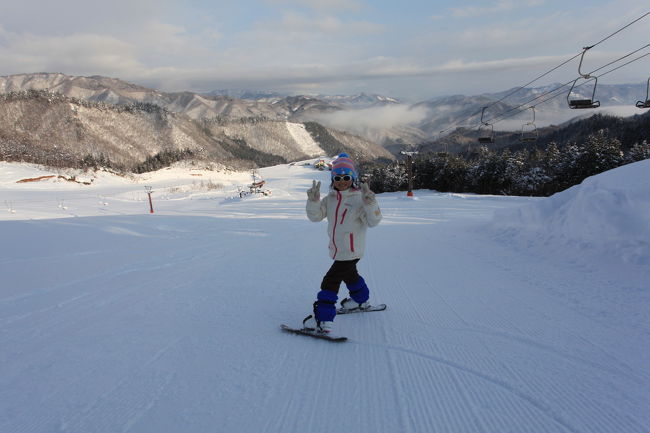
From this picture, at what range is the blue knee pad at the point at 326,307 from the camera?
141 inches

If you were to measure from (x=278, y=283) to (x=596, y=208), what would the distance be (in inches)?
227

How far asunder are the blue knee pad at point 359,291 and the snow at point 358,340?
0.20 meters

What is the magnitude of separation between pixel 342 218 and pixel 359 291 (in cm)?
93

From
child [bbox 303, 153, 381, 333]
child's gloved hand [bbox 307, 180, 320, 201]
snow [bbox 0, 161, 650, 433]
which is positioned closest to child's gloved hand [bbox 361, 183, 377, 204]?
child [bbox 303, 153, 381, 333]

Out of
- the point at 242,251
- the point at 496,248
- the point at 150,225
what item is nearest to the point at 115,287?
the point at 242,251

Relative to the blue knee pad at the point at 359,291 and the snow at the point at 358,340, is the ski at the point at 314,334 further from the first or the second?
the blue knee pad at the point at 359,291

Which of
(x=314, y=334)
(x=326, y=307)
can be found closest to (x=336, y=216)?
(x=326, y=307)

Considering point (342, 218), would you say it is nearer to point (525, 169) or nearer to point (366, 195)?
point (366, 195)

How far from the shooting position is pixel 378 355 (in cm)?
314

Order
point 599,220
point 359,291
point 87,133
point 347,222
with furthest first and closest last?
point 87,133 < point 599,220 < point 359,291 < point 347,222

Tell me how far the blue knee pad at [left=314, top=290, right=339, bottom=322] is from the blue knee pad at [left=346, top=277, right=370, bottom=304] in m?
0.41

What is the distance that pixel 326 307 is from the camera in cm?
359

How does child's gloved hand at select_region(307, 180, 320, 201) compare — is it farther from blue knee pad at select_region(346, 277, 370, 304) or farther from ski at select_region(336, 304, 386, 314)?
ski at select_region(336, 304, 386, 314)

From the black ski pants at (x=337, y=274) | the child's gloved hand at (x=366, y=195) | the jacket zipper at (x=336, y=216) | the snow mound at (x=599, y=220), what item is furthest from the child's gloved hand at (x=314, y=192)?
the snow mound at (x=599, y=220)
